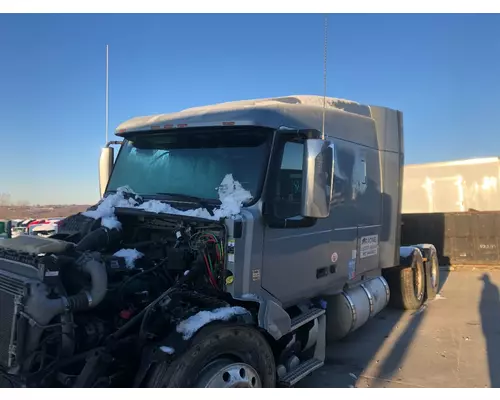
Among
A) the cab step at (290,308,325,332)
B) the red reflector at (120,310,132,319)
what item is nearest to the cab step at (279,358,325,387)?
the cab step at (290,308,325,332)

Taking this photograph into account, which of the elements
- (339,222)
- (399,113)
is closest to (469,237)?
(399,113)

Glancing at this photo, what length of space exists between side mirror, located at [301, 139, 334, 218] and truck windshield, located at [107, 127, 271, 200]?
457 mm

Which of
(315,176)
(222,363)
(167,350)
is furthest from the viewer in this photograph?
(315,176)

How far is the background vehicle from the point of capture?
299 centimetres

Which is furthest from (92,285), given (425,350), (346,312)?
(425,350)

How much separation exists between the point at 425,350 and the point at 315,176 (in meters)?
3.32

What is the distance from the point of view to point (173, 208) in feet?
13.1

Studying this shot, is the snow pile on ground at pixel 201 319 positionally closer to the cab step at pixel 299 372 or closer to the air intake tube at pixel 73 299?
the air intake tube at pixel 73 299

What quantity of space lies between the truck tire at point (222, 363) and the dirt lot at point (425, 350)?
1.26m

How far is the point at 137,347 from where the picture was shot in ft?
10.3

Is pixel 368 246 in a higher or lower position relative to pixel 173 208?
lower

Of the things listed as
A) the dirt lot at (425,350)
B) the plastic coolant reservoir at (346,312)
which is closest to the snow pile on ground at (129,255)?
the dirt lot at (425,350)

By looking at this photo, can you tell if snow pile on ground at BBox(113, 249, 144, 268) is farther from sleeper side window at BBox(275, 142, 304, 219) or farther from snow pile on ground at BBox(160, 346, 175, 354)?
sleeper side window at BBox(275, 142, 304, 219)

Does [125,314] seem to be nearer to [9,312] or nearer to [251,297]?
[9,312]
